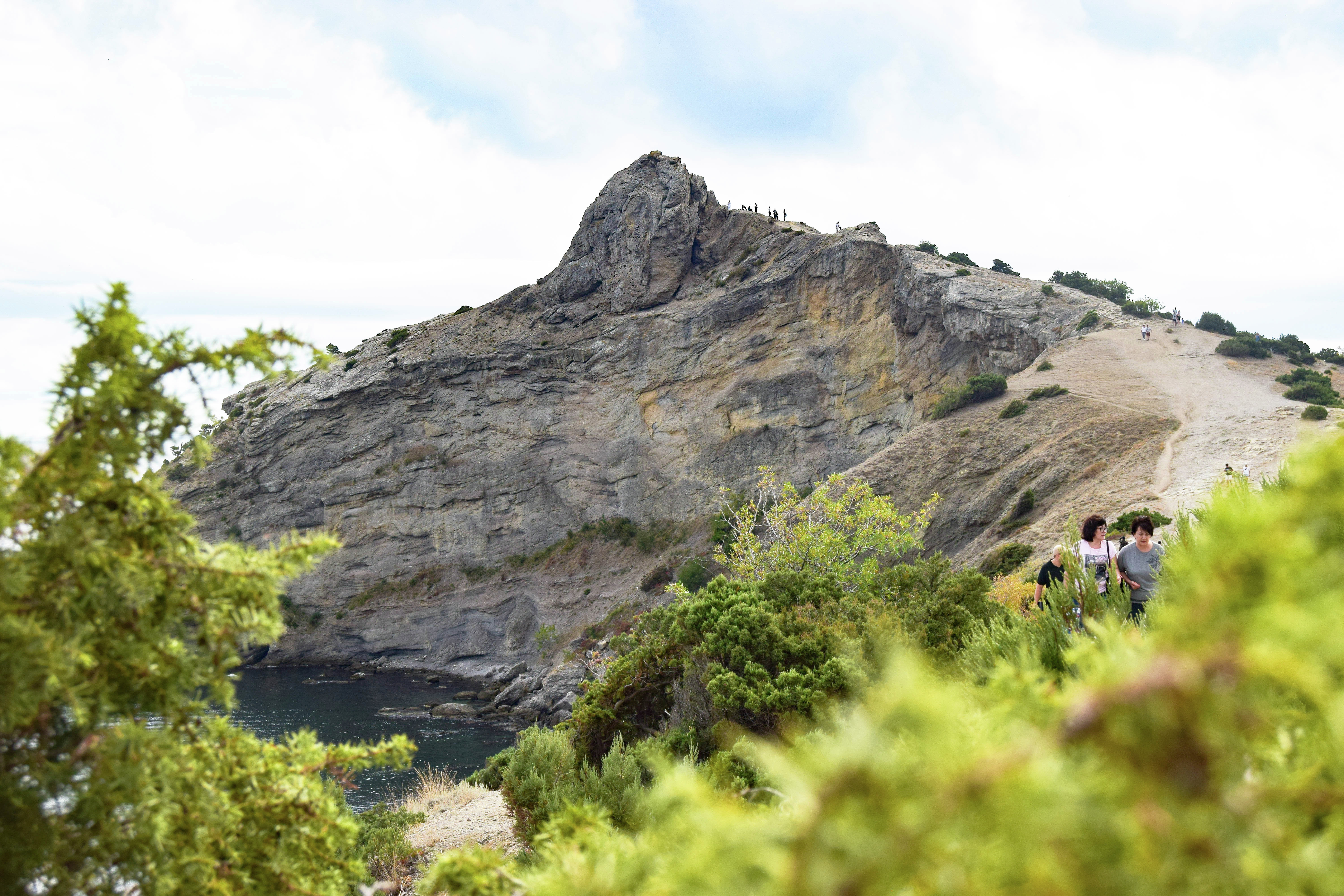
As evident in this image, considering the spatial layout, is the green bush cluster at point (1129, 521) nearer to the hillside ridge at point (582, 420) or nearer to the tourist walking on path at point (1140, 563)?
the tourist walking on path at point (1140, 563)

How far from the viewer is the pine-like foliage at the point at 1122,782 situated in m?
1.15

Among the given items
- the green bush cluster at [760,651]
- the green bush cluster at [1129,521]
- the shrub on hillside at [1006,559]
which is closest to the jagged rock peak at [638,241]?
the shrub on hillside at [1006,559]

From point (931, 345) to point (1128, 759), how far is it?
50.5 meters

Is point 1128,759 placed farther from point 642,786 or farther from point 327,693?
point 327,693

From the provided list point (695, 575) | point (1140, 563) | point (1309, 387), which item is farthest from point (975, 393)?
point (1140, 563)

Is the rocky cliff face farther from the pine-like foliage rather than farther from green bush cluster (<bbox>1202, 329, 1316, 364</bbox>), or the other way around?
the pine-like foliage

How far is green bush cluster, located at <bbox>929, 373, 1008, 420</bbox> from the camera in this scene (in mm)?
40688

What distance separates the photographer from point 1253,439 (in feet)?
93.9

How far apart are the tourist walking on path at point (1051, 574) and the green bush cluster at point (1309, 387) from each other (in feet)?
109

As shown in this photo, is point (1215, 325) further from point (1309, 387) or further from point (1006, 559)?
point (1006, 559)

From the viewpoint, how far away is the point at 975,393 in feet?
134

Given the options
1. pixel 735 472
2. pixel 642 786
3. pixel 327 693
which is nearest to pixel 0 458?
pixel 642 786

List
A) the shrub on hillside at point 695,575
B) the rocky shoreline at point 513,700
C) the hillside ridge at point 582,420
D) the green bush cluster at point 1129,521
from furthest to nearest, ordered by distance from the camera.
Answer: the hillside ridge at point 582,420 → the shrub on hillside at point 695,575 → the rocky shoreline at point 513,700 → the green bush cluster at point 1129,521

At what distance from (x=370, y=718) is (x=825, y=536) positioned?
29.2 meters
